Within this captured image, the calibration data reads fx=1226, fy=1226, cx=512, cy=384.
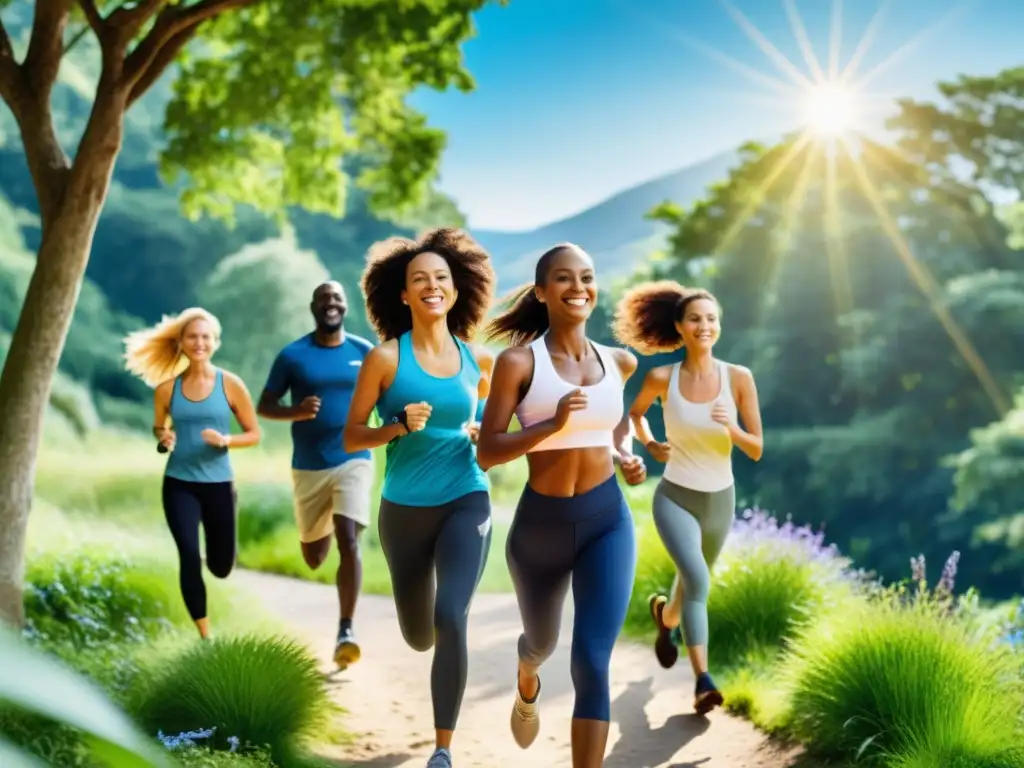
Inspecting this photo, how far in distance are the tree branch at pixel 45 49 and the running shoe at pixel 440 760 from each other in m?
4.87

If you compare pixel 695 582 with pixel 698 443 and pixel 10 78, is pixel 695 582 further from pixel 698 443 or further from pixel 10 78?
pixel 10 78

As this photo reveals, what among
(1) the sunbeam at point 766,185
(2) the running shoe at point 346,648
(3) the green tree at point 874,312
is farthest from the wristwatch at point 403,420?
(1) the sunbeam at point 766,185

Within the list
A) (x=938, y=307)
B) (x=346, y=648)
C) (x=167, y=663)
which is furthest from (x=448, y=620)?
(x=938, y=307)

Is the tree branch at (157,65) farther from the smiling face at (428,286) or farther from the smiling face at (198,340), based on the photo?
the smiling face at (428,286)

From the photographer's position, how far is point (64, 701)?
0.38 metres

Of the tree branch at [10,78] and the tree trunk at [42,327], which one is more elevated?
the tree branch at [10,78]

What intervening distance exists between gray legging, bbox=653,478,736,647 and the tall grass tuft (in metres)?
0.51

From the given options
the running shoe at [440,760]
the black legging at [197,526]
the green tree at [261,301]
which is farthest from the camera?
the green tree at [261,301]

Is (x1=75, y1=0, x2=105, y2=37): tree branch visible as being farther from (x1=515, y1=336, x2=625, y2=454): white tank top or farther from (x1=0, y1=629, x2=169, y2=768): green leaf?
(x1=0, y1=629, x2=169, y2=768): green leaf

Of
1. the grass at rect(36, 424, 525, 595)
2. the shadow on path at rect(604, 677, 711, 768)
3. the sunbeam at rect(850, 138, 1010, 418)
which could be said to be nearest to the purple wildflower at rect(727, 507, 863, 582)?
the shadow on path at rect(604, 677, 711, 768)

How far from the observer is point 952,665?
5238mm

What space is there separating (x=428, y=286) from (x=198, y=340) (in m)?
2.34

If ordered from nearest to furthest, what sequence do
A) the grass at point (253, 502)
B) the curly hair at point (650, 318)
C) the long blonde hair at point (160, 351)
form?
1. the curly hair at point (650, 318)
2. the long blonde hair at point (160, 351)
3. the grass at point (253, 502)

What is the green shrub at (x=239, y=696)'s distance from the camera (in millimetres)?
5297
